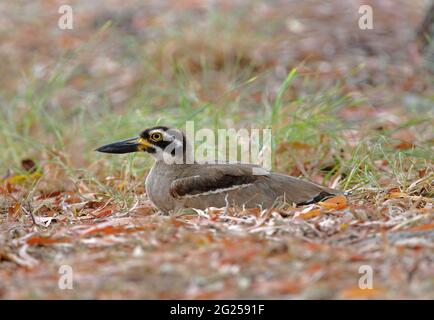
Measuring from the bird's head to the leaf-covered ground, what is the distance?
402mm

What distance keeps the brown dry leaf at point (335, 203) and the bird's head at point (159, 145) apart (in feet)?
4.38

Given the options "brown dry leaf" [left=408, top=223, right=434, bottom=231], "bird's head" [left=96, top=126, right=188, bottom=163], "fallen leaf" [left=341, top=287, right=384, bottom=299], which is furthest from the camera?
"bird's head" [left=96, top=126, right=188, bottom=163]

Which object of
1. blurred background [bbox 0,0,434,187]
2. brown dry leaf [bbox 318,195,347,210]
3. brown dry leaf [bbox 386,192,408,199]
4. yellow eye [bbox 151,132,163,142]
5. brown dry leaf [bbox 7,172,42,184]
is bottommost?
brown dry leaf [bbox 318,195,347,210]

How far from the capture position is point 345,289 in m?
3.96

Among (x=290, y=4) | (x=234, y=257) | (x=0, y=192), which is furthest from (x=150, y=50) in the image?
(x=234, y=257)

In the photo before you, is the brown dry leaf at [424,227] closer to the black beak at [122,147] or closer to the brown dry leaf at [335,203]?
the brown dry leaf at [335,203]

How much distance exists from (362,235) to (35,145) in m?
4.19

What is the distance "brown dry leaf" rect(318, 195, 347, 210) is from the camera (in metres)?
5.54

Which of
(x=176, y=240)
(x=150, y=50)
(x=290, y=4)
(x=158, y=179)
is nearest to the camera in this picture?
(x=176, y=240)

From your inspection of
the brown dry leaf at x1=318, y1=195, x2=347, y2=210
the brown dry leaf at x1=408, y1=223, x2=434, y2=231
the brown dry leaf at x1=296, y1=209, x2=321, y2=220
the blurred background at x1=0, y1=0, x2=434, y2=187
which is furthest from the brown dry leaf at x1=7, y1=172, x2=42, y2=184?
the brown dry leaf at x1=408, y1=223, x2=434, y2=231

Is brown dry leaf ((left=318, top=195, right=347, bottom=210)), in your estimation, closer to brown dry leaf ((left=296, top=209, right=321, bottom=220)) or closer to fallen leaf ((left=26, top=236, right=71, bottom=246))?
brown dry leaf ((left=296, top=209, right=321, bottom=220))

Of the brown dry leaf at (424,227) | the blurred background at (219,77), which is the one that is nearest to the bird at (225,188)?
the blurred background at (219,77)
